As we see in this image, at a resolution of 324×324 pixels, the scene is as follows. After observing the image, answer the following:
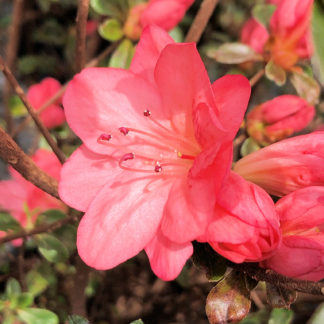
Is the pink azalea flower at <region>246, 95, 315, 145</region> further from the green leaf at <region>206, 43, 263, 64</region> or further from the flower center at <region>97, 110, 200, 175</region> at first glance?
the flower center at <region>97, 110, 200, 175</region>

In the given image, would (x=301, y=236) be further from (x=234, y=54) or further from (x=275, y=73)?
(x=234, y=54)

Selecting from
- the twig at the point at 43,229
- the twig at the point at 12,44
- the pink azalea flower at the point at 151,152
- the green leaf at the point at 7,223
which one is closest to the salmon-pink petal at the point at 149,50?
the pink azalea flower at the point at 151,152

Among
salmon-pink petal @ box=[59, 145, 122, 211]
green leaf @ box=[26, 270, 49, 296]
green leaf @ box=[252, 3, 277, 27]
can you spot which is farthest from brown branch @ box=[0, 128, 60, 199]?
green leaf @ box=[252, 3, 277, 27]

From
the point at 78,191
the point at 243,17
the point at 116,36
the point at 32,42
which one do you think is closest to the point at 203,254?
the point at 78,191

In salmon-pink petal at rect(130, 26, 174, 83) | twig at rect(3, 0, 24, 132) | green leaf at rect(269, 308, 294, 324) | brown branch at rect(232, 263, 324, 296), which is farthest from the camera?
twig at rect(3, 0, 24, 132)

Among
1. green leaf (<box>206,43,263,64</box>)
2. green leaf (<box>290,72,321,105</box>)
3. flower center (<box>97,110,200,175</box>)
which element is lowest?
green leaf (<box>290,72,321,105</box>)

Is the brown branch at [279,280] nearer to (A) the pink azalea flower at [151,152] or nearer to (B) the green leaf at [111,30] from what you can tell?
(A) the pink azalea flower at [151,152]

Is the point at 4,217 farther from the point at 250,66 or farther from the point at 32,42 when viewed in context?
the point at 32,42

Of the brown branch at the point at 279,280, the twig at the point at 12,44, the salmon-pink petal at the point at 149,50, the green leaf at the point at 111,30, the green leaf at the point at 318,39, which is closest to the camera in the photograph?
the green leaf at the point at 318,39
